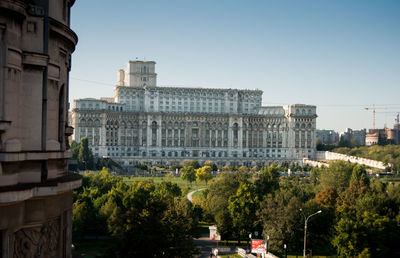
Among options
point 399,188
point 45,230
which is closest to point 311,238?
point 399,188

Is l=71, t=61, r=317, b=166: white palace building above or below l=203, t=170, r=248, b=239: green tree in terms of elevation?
above

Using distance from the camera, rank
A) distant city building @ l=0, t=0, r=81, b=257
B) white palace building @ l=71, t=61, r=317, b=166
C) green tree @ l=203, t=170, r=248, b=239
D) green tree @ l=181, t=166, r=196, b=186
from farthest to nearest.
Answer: white palace building @ l=71, t=61, r=317, b=166 → green tree @ l=181, t=166, r=196, b=186 → green tree @ l=203, t=170, r=248, b=239 → distant city building @ l=0, t=0, r=81, b=257

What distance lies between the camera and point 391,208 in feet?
143

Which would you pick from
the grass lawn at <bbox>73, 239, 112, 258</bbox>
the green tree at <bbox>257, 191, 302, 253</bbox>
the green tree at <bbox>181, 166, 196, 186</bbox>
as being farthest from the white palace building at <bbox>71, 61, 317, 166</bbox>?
the green tree at <bbox>257, 191, 302, 253</bbox>

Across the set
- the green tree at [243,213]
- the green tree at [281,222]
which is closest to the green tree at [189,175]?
the green tree at [243,213]

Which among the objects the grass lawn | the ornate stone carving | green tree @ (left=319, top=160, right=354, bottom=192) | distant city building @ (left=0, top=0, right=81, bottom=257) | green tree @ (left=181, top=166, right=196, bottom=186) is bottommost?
the grass lawn

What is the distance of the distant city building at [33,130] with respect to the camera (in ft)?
31.9

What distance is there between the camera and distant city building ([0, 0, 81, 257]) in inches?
383

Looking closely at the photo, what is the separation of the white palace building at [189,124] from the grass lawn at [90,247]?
8715cm

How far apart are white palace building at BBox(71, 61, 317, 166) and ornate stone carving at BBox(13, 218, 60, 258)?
117593 mm

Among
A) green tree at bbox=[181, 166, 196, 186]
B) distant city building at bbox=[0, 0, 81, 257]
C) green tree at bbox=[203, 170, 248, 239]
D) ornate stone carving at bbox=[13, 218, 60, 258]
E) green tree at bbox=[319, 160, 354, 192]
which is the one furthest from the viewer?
green tree at bbox=[181, 166, 196, 186]

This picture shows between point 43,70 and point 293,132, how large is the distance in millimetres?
134855

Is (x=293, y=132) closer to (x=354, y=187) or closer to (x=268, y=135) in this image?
(x=268, y=135)

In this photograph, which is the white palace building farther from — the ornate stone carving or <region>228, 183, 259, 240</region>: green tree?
the ornate stone carving
